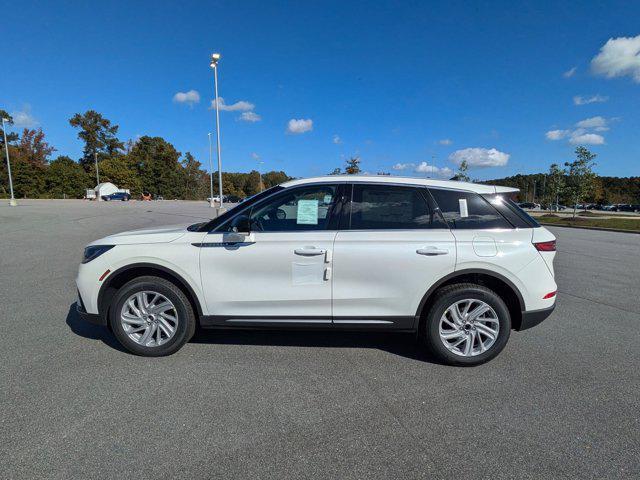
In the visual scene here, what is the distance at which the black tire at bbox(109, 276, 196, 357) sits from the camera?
3426mm

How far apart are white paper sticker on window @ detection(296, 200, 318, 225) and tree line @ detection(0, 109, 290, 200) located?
60.4 metres

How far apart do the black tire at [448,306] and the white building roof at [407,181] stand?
96 centimetres

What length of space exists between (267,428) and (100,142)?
86.1 metres

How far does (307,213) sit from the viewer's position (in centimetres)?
348

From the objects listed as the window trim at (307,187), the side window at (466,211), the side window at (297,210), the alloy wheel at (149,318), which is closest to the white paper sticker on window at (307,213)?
the side window at (297,210)

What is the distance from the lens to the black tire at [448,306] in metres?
3.32

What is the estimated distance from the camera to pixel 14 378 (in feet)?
10.1

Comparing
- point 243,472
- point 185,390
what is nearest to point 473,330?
point 243,472

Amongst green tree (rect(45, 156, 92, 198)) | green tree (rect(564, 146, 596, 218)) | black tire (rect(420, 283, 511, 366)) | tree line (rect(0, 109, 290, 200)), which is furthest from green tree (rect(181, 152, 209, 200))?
black tire (rect(420, 283, 511, 366))

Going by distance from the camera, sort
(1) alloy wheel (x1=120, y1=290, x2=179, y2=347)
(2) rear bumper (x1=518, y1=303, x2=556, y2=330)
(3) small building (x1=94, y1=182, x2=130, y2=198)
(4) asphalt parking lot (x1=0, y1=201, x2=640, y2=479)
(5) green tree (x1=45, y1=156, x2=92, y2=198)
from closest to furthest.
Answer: (4) asphalt parking lot (x1=0, y1=201, x2=640, y2=479)
(2) rear bumper (x1=518, y1=303, x2=556, y2=330)
(1) alloy wheel (x1=120, y1=290, x2=179, y2=347)
(3) small building (x1=94, y1=182, x2=130, y2=198)
(5) green tree (x1=45, y1=156, x2=92, y2=198)

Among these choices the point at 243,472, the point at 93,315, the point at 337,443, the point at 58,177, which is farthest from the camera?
the point at 58,177

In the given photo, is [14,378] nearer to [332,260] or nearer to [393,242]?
[332,260]

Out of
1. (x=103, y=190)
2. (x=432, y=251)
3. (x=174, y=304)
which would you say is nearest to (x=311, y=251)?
(x=432, y=251)

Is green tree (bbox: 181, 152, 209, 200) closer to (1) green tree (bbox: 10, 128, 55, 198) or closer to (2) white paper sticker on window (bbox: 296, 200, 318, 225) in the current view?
(1) green tree (bbox: 10, 128, 55, 198)
